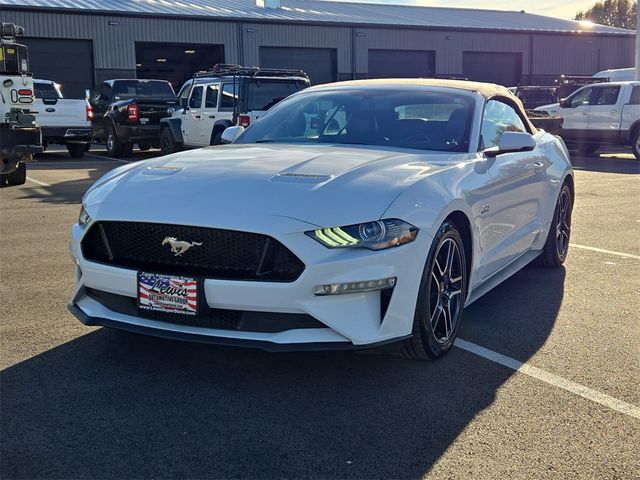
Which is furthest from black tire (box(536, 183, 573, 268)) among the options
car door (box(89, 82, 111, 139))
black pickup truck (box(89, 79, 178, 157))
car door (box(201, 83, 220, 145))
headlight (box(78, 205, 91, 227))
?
car door (box(89, 82, 111, 139))

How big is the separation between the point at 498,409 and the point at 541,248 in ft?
9.52

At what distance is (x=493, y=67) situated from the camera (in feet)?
128

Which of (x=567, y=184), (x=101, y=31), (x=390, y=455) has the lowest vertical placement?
(x=390, y=455)

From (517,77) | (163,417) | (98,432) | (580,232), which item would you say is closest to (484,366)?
(163,417)

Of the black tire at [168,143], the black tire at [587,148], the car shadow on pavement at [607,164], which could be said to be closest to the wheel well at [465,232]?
the car shadow on pavement at [607,164]

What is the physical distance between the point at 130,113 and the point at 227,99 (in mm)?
3850

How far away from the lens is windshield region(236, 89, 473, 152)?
498 cm

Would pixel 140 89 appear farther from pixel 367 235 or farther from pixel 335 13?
pixel 335 13

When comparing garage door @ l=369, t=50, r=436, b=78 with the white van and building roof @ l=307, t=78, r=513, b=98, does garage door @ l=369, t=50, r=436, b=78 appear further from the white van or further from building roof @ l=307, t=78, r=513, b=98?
building roof @ l=307, t=78, r=513, b=98

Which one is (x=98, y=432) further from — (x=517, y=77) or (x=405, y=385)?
(x=517, y=77)

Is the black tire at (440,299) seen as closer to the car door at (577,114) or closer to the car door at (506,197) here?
the car door at (506,197)

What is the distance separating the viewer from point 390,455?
3.06 metres

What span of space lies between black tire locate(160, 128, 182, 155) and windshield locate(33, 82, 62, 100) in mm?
3397

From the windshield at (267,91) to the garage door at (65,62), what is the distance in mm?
18333
